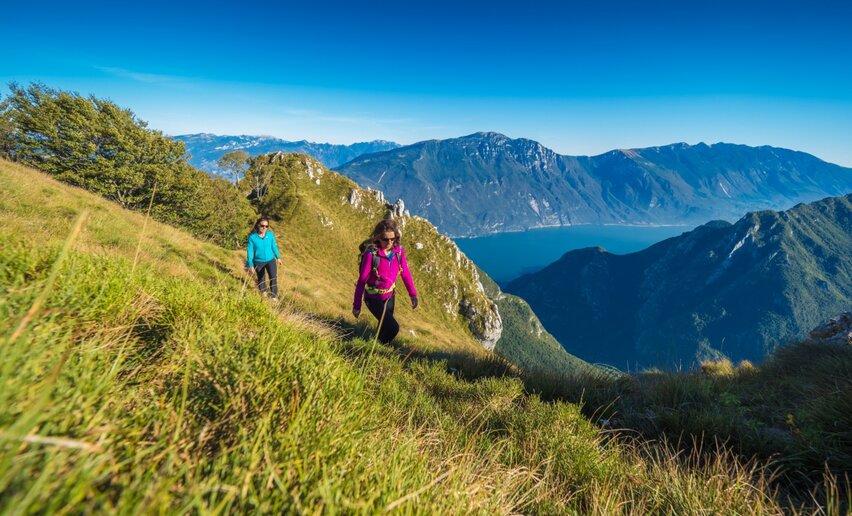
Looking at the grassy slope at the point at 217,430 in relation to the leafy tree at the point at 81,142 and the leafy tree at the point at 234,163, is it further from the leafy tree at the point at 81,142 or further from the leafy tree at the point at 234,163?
the leafy tree at the point at 234,163

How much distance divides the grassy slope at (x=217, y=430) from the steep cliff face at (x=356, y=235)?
71.5 m

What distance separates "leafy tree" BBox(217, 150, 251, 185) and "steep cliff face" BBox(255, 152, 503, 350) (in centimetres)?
848

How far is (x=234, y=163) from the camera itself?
249 ft

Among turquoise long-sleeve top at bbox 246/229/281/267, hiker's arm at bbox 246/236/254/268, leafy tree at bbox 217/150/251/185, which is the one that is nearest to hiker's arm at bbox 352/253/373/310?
turquoise long-sleeve top at bbox 246/229/281/267

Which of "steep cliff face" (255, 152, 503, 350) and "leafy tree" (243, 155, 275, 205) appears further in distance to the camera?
"leafy tree" (243, 155, 275, 205)

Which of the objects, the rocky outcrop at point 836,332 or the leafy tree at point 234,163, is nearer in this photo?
the rocky outcrop at point 836,332

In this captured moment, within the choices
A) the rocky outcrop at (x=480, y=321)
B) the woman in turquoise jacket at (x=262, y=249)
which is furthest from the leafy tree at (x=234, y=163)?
the woman in turquoise jacket at (x=262, y=249)

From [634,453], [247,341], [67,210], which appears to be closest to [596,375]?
[634,453]

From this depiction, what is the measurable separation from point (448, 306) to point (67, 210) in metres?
97.0

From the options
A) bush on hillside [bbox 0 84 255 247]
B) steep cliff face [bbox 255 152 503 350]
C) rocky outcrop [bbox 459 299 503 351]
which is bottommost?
rocky outcrop [bbox 459 299 503 351]

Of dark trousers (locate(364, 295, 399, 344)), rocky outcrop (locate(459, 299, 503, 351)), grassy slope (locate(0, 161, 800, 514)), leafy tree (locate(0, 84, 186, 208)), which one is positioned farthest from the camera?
rocky outcrop (locate(459, 299, 503, 351))

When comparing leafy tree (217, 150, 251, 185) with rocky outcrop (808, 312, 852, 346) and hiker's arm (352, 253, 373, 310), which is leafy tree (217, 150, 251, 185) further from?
rocky outcrop (808, 312, 852, 346)

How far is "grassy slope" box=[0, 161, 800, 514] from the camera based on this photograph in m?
0.98

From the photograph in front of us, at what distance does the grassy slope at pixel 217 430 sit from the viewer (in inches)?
38.6
